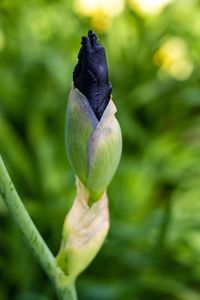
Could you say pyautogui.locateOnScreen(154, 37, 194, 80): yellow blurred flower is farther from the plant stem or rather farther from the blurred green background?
the plant stem

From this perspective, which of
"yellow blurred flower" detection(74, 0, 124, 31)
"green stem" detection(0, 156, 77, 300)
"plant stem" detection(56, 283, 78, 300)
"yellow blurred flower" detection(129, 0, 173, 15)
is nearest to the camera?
"green stem" detection(0, 156, 77, 300)

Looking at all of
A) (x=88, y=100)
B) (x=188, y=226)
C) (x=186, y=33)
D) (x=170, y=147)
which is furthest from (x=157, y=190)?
(x=88, y=100)

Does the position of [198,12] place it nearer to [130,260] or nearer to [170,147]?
[170,147]

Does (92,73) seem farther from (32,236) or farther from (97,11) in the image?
(97,11)

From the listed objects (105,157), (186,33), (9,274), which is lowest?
(9,274)

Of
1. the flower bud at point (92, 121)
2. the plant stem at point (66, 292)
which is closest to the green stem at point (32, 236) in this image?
the plant stem at point (66, 292)

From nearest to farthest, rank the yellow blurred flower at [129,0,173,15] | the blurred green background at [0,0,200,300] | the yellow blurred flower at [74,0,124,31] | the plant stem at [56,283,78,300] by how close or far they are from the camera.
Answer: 1. the plant stem at [56,283,78,300]
2. the blurred green background at [0,0,200,300]
3. the yellow blurred flower at [74,0,124,31]
4. the yellow blurred flower at [129,0,173,15]

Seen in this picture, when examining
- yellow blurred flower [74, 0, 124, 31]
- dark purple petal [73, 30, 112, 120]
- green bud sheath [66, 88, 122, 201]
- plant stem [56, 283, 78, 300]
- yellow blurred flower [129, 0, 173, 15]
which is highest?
dark purple petal [73, 30, 112, 120]

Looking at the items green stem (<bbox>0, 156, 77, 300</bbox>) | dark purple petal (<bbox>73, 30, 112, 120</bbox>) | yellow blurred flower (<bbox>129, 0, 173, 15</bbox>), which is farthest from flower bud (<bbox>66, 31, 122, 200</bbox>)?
yellow blurred flower (<bbox>129, 0, 173, 15</bbox>)

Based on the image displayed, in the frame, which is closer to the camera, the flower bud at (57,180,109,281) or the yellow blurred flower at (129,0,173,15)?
the flower bud at (57,180,109,281)
